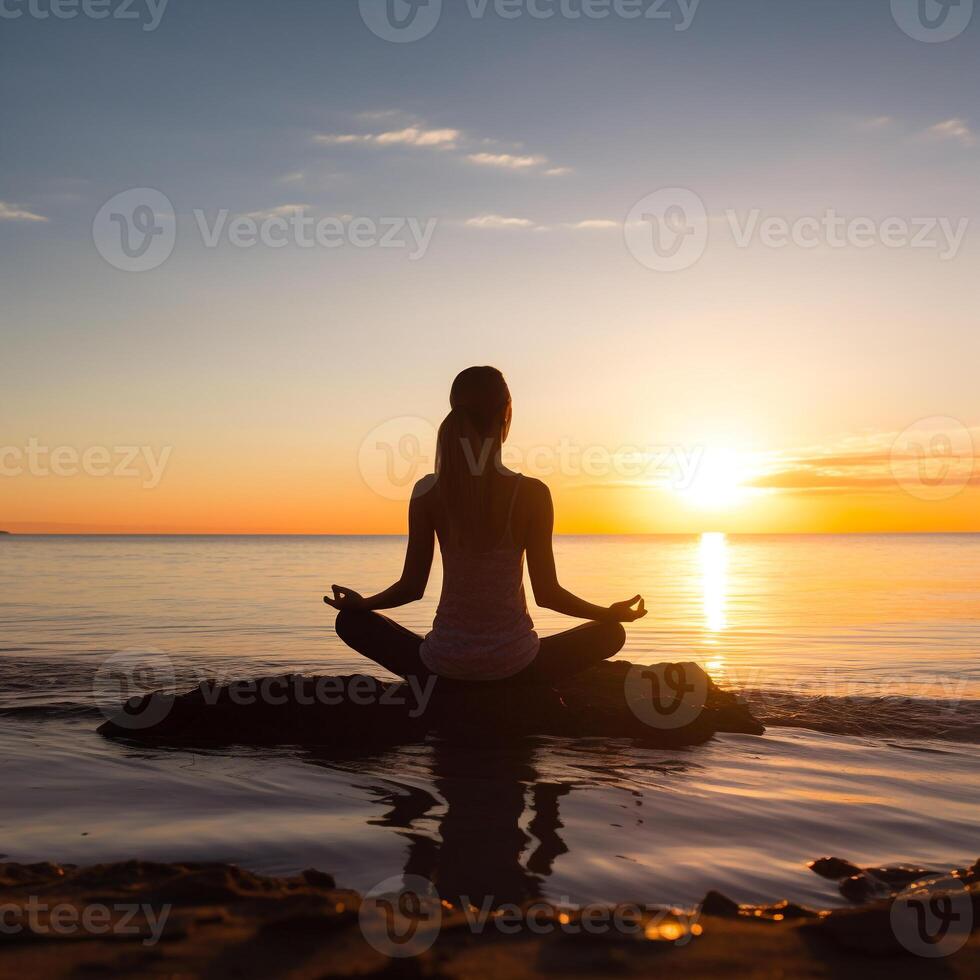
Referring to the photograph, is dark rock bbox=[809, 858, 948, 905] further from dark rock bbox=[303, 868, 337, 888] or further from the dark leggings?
the dark leggings

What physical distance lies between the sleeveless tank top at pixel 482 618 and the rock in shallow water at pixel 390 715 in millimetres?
228

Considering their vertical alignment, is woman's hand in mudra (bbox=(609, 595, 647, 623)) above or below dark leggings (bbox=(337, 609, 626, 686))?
above

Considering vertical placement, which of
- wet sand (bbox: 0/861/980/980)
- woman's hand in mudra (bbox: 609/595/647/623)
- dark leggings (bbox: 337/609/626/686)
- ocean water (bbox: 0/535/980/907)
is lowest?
ocean water (bbox: 0/535/980/907)

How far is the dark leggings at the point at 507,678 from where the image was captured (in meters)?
6.12

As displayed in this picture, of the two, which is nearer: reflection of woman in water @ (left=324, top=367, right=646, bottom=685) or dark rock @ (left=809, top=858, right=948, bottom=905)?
dark rock @ (left=809, top=858, right=948, bottom=905)

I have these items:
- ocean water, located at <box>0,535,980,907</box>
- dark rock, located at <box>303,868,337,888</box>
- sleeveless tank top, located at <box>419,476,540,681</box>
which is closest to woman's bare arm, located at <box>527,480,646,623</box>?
sleeveless tank top, located at <box>419,476,540,681</box>

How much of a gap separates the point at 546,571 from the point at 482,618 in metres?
0.53

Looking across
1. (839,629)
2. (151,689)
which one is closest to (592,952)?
(151,689)

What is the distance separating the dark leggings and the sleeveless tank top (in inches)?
5.4

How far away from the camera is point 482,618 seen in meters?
5.79

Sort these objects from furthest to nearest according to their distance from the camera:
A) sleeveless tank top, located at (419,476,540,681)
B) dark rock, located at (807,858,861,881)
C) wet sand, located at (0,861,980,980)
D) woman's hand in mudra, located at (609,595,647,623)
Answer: woman's hand in mudra, located at (609,595,647,623) < sleeveless tank top, located at (419,476,540,681) < dark rock, located at (807,858,861,881) < wet sand, located at (0,861,980,980)

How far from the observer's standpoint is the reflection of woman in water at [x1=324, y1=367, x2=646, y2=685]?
5.50m

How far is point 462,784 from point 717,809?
1.42m

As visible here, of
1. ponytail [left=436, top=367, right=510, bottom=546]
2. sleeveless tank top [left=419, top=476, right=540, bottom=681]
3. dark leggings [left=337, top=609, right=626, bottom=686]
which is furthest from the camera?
dark leggings [left=337, top=609, right=626, bottom=686]
